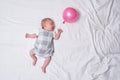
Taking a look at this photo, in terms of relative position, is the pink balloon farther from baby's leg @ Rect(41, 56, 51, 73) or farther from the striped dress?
baby's leg @ Rect(41, 56, 51, 73)

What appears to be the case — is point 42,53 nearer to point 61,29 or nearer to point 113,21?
point 61,29

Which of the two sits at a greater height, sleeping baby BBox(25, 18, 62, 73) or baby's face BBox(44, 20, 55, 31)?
baby's face BBox(44, 20, 55, 31)

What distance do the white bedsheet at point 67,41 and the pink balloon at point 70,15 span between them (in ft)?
0.16

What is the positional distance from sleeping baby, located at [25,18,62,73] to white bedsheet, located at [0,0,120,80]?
0.03 meters

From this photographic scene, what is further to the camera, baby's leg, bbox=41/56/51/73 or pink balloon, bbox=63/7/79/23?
pink balloon, bbox=63/7/79/23

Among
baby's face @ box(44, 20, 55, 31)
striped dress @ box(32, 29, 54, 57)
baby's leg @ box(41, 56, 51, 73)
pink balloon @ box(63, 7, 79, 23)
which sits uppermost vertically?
pink balloon @ box(63, 7, 79, 23)

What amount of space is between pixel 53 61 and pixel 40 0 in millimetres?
537

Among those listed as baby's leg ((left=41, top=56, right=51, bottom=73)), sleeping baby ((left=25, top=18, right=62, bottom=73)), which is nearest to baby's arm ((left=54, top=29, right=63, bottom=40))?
sleeping baby ((left=25, top=18, right=62, bottom=73))

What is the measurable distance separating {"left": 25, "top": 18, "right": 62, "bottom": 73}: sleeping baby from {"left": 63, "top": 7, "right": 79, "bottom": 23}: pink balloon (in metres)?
0.10

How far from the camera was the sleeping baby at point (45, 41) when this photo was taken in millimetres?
1290

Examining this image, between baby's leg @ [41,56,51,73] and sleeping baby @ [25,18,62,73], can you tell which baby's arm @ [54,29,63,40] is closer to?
sleeping baby @ [25,18,62,73]

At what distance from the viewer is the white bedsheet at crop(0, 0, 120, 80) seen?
1.24 m

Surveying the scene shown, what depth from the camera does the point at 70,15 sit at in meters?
1.38

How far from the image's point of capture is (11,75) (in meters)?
1.21
